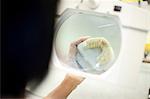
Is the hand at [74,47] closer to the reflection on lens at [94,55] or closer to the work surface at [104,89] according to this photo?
the reflection on lens at [94,55]

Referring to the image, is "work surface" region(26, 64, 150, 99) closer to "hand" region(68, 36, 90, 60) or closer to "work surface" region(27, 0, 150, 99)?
"work surface" region(27, 0, 150, 99)

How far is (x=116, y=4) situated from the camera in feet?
5.39

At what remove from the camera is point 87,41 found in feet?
5.86

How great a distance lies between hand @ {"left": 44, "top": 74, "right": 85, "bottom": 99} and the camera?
167cm

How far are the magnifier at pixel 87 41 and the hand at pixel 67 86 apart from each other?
57mm

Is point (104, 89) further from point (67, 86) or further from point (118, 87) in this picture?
point (67, 86)

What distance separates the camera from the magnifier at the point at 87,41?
1.73 meters

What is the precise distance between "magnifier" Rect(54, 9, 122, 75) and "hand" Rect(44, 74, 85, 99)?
0.19 feet

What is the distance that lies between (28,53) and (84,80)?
1263 mm

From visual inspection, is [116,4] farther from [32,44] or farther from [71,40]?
[32,44]

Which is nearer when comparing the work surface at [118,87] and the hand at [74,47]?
Answer: the work surface at [118,87]

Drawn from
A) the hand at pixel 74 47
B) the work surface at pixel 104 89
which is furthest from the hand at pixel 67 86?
the hand at pixel 74 47

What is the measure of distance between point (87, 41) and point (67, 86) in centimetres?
29

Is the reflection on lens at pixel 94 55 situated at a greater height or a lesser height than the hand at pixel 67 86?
greater
